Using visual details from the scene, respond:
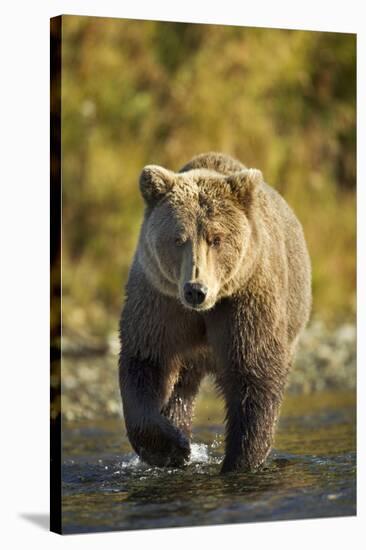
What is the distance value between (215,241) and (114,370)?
5.84m

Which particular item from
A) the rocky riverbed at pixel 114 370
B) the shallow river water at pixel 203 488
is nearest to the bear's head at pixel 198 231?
the shallow river water at pixel 203 488

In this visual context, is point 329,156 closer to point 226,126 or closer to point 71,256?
point 226,126

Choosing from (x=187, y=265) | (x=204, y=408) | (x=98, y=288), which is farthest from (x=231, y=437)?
(x=98, y=288)

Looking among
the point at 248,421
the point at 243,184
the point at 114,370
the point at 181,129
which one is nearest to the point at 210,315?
the point at 248,421

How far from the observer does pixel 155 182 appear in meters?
7.92

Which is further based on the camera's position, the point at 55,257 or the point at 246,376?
the point at 246,376

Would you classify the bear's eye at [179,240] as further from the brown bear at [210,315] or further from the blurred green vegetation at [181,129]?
the blurred green vegetation at [181,129]

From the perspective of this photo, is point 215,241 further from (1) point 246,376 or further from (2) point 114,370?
(2) point 114,370

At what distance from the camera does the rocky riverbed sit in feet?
40.5

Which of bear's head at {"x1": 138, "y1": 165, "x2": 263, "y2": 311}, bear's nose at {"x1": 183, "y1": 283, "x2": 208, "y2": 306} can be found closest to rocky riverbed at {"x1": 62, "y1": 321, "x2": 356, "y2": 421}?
bear's head at {"x1": 138, "y1": 165, "x2": 263, "y2": 311}

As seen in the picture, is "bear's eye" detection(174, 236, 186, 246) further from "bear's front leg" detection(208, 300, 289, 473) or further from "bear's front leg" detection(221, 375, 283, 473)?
"bear's front leg" detection(221, 375, 283, 473)

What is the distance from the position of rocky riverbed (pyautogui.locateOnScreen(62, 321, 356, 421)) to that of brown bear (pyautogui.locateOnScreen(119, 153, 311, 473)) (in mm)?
3774

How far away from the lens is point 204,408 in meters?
12.4

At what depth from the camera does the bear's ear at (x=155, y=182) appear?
26.0ft
